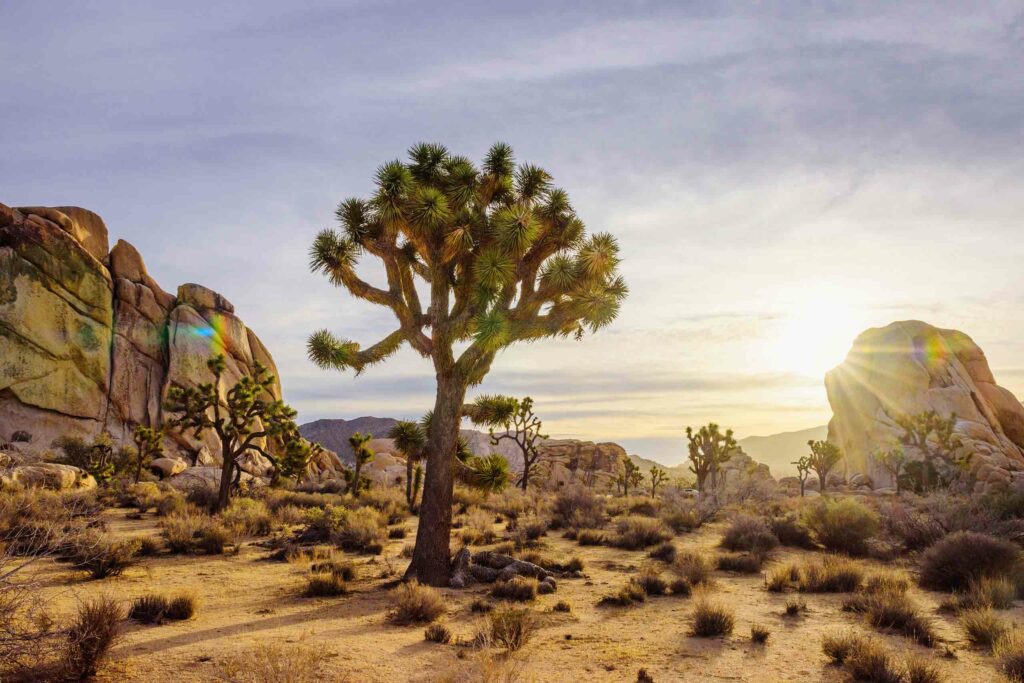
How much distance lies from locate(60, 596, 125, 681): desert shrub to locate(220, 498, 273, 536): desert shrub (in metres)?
10.8

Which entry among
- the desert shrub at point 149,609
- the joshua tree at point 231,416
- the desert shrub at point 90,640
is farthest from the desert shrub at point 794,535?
the joshua tree at point 231,416

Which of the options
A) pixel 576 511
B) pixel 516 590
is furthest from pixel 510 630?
pixel 576 511

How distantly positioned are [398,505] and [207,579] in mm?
11212

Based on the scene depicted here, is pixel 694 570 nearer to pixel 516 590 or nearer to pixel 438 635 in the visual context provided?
pixel 516 590

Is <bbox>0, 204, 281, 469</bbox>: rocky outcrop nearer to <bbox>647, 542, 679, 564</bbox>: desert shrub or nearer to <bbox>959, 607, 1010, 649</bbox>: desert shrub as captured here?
<bbox>647, 542, 679, 564</bbox>: desert shrub

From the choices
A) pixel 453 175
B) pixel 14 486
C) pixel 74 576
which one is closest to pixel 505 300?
pixel 453 175

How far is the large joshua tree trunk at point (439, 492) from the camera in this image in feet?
38.2

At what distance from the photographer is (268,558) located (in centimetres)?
1388

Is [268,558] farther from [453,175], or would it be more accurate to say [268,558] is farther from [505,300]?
[453,175]

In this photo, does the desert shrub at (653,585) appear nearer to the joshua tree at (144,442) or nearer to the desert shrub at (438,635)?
the desert shrub at (438,635)

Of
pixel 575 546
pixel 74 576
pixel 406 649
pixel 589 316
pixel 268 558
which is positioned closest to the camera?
pixel 406 649

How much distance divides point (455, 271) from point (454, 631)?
713 cm

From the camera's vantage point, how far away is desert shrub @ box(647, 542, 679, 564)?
14.5 m

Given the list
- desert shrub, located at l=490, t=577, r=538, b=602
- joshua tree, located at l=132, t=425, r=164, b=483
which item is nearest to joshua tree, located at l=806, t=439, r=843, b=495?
desert shrub, located at l=490, t=577, r=538, b=602
